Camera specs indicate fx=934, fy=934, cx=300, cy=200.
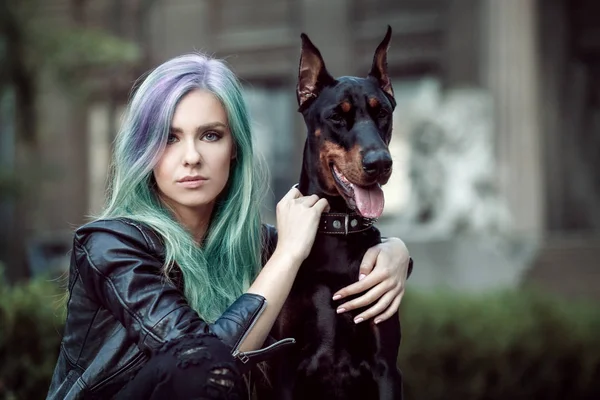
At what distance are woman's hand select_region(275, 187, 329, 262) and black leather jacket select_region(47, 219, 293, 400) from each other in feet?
0.63

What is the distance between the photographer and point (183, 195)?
3027mm

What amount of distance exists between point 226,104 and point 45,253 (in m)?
14.7

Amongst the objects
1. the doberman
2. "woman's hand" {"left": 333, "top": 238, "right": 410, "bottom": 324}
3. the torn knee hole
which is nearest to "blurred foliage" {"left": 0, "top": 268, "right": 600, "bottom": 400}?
"woman's hand" {"left": 333, "top": 238, "right": 410, "bottom": 324}

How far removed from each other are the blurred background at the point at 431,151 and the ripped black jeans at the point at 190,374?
4.01 feet

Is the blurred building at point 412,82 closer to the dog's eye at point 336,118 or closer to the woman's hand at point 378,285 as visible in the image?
the woman's hand at point 378,285

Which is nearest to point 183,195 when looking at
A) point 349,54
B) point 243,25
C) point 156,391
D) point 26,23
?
point 156,391

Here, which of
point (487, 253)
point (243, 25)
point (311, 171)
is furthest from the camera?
point (243, 25)

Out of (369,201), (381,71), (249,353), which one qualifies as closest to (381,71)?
(381,71)

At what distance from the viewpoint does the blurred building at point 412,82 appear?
47.6 feet

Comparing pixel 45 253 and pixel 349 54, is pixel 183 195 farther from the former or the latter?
pixel 349 54

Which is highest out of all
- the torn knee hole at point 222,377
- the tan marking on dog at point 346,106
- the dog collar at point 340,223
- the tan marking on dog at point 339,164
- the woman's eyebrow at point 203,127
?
the tan marking on dog at point 346,106

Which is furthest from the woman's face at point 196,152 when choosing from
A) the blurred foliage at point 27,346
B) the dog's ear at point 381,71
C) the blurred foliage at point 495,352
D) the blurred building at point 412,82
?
the blurred building at point 412,82

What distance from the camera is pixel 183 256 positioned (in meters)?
2.93

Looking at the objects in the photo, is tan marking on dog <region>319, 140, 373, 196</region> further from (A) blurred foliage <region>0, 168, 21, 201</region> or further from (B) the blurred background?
(A) blurred foliage <region>0, 168, 21, 201</region>
